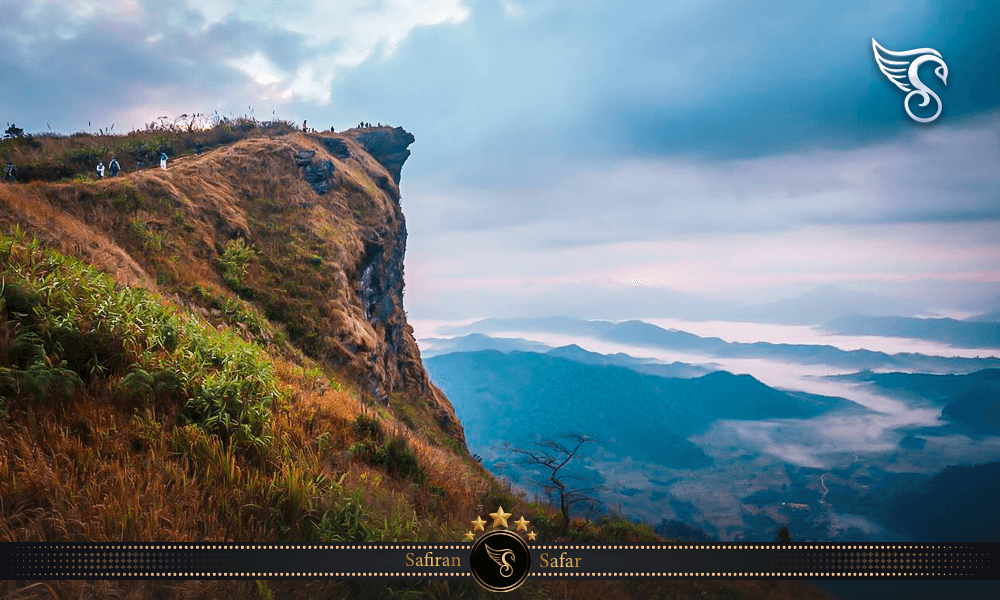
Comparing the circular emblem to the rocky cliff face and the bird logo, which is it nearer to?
the bird logo

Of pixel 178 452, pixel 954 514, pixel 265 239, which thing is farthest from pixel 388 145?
pixel 954 514

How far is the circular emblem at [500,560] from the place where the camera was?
133 inches

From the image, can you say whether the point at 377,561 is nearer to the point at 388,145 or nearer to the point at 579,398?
the point at 579,398

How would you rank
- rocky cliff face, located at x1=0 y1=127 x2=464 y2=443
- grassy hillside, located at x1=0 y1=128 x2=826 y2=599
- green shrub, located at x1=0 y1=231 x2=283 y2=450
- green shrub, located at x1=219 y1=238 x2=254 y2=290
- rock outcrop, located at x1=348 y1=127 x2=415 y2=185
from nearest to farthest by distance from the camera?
grassy hillside, located at x1=0 y1=128 x2=826 y2=599, green shrub, located at x1=0 y1=231 x2=283 y2=450, rocky cliff face, located at x1=0 y1=127 x2=464 y2=443, green shrub, located at x1=219 y1=238 x2=254 y2=290, rock outcrop, located at x1=348 y1=127 x2=415 y2=185

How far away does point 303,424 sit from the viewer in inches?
229

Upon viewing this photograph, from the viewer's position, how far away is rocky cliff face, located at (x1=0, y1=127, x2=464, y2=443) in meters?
12.4

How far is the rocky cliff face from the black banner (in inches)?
294

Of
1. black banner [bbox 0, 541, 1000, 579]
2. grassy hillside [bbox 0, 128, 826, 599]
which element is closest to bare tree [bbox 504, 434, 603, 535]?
grassy hillside [bbox 0, 128, 826, 599]

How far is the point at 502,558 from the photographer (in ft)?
11.2

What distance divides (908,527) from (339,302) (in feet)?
55.5

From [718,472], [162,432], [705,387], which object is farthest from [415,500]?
[705,387]

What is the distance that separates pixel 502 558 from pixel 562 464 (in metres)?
1.68

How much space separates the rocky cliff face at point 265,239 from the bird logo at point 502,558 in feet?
31.9

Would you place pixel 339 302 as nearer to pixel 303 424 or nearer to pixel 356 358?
pixel 356 358
